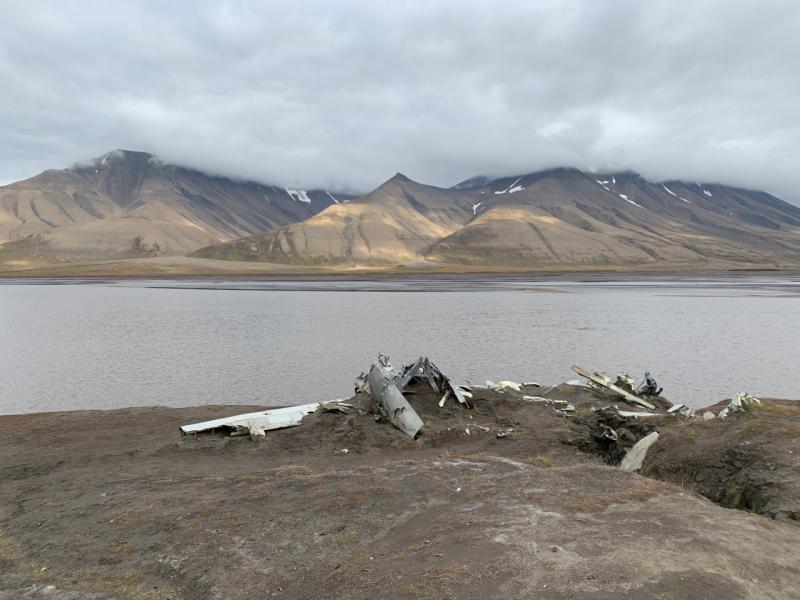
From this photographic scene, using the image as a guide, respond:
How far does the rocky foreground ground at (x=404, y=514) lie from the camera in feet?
25.0

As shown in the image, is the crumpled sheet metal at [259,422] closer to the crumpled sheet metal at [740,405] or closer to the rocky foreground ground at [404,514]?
the rocky foreground ground at [404,514]

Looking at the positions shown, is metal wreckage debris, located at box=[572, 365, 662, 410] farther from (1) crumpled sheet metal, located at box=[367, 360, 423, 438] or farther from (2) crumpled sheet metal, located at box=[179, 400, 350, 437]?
(2) crumpled sheet metal, located at box=[179, 400, 350, 437]

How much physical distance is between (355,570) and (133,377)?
25.4m

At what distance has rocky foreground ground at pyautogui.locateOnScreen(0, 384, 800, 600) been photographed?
761cm

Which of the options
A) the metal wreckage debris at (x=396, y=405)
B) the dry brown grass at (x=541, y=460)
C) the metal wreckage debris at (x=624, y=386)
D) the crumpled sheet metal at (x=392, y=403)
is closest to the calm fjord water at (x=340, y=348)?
the metal wreckage debris at (x=624, y=386)

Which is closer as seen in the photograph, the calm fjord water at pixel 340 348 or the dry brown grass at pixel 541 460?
the dry brown grass at pixel 541 460

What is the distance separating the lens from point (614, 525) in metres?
9.02

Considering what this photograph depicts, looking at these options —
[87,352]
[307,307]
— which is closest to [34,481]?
[87,352]

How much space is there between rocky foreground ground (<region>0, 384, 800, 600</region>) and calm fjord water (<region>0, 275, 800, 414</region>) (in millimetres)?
9462

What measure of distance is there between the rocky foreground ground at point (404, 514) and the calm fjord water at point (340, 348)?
9.46 metres

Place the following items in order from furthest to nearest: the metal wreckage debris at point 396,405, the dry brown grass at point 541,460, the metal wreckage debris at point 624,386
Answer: the metal wreckage debris at point 624,386 → the metal wreckage debris at point 396,405 → the dry brown grass at point 541,460

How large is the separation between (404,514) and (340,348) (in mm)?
27813

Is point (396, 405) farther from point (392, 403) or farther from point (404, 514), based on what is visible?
point (404, 514)

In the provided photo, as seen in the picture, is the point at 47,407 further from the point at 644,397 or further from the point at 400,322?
the point at 400,322
